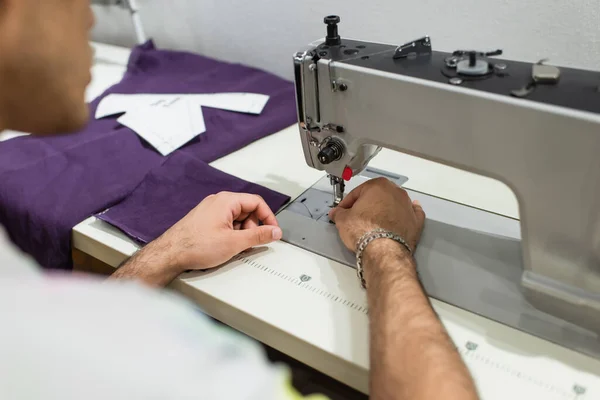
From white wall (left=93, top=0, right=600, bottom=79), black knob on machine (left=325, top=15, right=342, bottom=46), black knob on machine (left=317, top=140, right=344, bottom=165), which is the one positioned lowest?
black knob on machine (left=317, top=140, right=344, bottom=165)

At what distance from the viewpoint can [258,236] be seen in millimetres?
1035

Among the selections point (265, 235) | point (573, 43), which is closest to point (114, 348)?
point (265, 235)

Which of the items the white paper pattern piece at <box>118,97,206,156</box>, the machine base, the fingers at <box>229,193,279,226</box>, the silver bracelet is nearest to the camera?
the machine base

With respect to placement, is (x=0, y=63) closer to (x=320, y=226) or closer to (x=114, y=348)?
(x=114, y=348)

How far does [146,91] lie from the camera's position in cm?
183

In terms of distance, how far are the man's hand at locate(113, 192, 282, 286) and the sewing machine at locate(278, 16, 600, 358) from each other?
0.35 feet

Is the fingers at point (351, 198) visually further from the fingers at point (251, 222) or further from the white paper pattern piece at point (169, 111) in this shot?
the white paper pattern piece at point (169, 111)

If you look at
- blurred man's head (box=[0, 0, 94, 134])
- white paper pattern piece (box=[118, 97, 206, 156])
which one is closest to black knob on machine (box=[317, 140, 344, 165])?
blurred man's head (box=[0, 0, 94, 134])

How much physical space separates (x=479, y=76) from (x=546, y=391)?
1.55ft

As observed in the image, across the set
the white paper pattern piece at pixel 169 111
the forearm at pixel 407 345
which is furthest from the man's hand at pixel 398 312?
the white paper pattern piece at pixel 169 111

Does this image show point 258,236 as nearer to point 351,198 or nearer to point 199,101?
point 351,198

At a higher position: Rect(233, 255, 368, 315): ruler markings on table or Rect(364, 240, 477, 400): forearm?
Rect(364, 240, 477, 400): forearm

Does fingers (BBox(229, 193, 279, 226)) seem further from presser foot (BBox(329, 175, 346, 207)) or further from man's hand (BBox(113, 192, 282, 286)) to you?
presser foot (BBox(329, 175, 346, 207))

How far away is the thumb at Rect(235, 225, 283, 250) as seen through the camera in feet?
3.34
